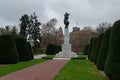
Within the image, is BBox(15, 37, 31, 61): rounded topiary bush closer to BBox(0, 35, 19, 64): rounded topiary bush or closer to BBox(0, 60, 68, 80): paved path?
BBox(0, 35, 19, 64): rounded topiary bush

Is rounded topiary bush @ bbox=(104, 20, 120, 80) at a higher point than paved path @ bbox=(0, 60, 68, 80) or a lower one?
higher

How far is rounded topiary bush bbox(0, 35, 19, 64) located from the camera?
26047 mm

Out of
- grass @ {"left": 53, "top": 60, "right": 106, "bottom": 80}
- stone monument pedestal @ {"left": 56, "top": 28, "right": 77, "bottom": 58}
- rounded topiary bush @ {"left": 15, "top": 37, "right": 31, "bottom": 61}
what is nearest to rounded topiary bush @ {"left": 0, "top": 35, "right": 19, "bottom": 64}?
rounded topiary bush @ {"left": 15, "top": 37, "right": 31, "bottom": 61}

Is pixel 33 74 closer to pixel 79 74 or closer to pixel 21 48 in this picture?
pixel 79 74

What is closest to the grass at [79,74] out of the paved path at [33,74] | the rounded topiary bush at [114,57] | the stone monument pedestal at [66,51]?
the paved path at [33,74]

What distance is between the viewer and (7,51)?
26.4 metres

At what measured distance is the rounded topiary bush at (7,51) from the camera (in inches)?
1025

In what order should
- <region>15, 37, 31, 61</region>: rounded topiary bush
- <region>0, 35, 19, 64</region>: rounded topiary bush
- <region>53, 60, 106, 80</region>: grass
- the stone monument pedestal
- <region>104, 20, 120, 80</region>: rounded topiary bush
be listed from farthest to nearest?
the stone monument pedestal < <region>15, 37, 31, 61</region>: rounded topiary bush < <region>0, 35, 19, 64</region>: rounded topiary bush < <region>53, 60, 106, 80</region>: grass < <region>104, 20, 120, 80</region>: rounded topiary bush

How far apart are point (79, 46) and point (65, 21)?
41.4 metres

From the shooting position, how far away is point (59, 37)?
3912 inches


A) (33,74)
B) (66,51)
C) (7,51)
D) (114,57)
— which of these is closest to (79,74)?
(33,74)

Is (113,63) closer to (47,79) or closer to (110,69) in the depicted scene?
(110,69)

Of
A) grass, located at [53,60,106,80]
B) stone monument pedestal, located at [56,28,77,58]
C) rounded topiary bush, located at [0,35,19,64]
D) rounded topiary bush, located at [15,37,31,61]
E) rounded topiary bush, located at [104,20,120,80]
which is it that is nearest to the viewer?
rounded topiary bush, located at [104,20,120,80]

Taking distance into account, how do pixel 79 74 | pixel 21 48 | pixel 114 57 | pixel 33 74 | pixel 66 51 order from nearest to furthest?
pixel 114 57, pixel 79 74, pixel 33 74, pixel 21 48, pixel 66 51
